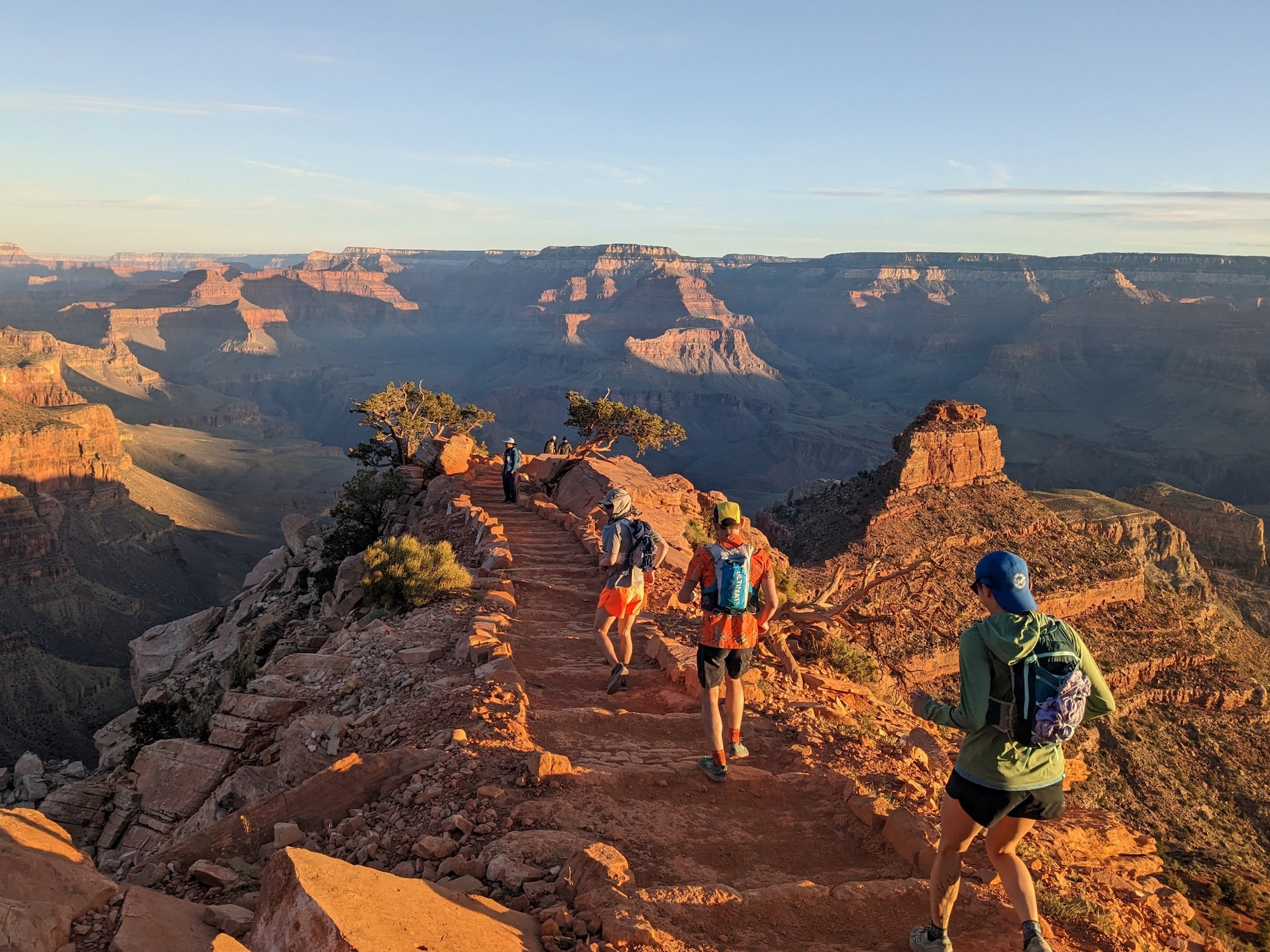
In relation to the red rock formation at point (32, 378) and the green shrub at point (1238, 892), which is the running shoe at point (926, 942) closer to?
the green shrub at point (1238, 892)

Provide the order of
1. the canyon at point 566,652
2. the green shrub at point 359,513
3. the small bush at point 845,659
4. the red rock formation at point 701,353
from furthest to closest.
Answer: the red rock formation at point 701,353
the green shrub at point 359,513
the small bush at point 845,659
the canyon at point 566,652

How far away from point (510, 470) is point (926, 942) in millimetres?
16594

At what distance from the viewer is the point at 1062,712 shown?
4.20m

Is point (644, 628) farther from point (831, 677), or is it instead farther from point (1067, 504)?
point (1067, 504)

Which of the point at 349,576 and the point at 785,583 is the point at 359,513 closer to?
the point at 349,576

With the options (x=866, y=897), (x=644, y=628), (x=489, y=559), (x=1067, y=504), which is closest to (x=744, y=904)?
(x=866, y=897)

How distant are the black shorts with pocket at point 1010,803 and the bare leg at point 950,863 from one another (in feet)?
0.30

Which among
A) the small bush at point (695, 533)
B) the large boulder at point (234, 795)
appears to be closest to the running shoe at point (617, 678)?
the large boulder at point (234, 795)

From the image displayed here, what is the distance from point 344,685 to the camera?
945 centimetres

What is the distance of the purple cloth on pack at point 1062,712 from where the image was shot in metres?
4.20

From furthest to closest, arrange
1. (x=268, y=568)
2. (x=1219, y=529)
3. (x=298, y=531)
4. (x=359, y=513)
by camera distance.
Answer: (x=1219, y=529) → (x=298, y=531) → (x=268, y=568) → (x=359, y=513)

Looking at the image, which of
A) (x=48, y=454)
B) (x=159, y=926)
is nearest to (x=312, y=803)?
(x=159, y=926)

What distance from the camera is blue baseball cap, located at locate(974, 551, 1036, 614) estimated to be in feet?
14.3

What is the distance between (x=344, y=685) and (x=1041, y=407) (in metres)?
138
